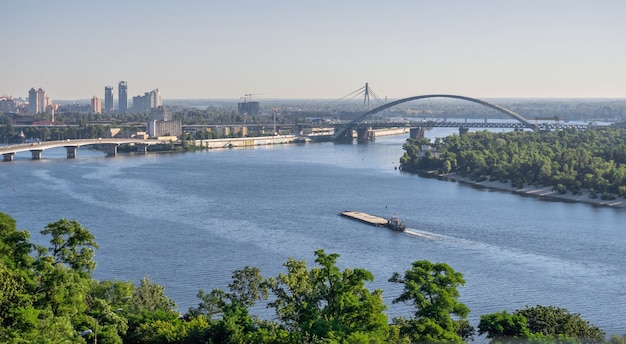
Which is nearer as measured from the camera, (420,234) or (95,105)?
(420,234)

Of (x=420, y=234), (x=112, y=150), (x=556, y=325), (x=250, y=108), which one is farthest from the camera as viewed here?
(x=250, y=108)

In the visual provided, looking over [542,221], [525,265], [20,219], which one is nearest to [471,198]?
[542,221]

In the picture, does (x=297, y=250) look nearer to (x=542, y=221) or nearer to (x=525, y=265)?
(x=525, y=265)

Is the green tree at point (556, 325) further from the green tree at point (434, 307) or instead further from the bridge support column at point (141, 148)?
the bridge support column at point (141, 148)

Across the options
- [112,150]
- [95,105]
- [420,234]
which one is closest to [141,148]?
[112,150]

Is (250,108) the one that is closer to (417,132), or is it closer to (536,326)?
(417,132)
